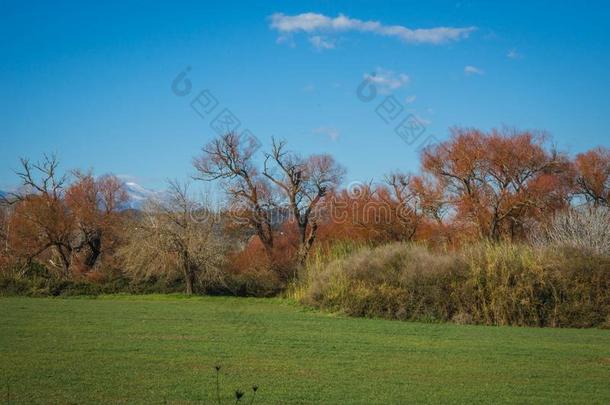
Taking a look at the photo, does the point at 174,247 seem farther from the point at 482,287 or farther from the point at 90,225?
the point at 482,287

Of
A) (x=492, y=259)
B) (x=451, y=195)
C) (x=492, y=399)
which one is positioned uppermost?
(x=451, y=195)

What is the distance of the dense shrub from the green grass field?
296 centimetres

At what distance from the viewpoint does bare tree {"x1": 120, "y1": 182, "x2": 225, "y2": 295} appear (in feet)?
113

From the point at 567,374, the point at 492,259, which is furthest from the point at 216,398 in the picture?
the point at 492,259

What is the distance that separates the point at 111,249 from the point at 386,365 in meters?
30.8

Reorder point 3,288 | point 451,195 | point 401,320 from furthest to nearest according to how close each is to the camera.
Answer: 1. point 451,195
2. point 3,288
3. point 401,320

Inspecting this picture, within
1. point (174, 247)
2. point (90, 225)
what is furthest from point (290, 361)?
point (90, 225)

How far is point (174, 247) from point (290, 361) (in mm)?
23163

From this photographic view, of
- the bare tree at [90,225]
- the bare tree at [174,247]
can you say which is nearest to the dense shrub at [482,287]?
the bare tree at [174,247]

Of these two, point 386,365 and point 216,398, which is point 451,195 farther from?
point 216,398

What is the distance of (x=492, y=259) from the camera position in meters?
24.3

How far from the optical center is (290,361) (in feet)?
41.1

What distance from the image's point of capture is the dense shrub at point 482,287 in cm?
2303

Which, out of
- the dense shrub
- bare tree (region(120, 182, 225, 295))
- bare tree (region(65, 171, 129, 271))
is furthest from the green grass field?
A: bare tree (region(65, 171, 129, 271))
